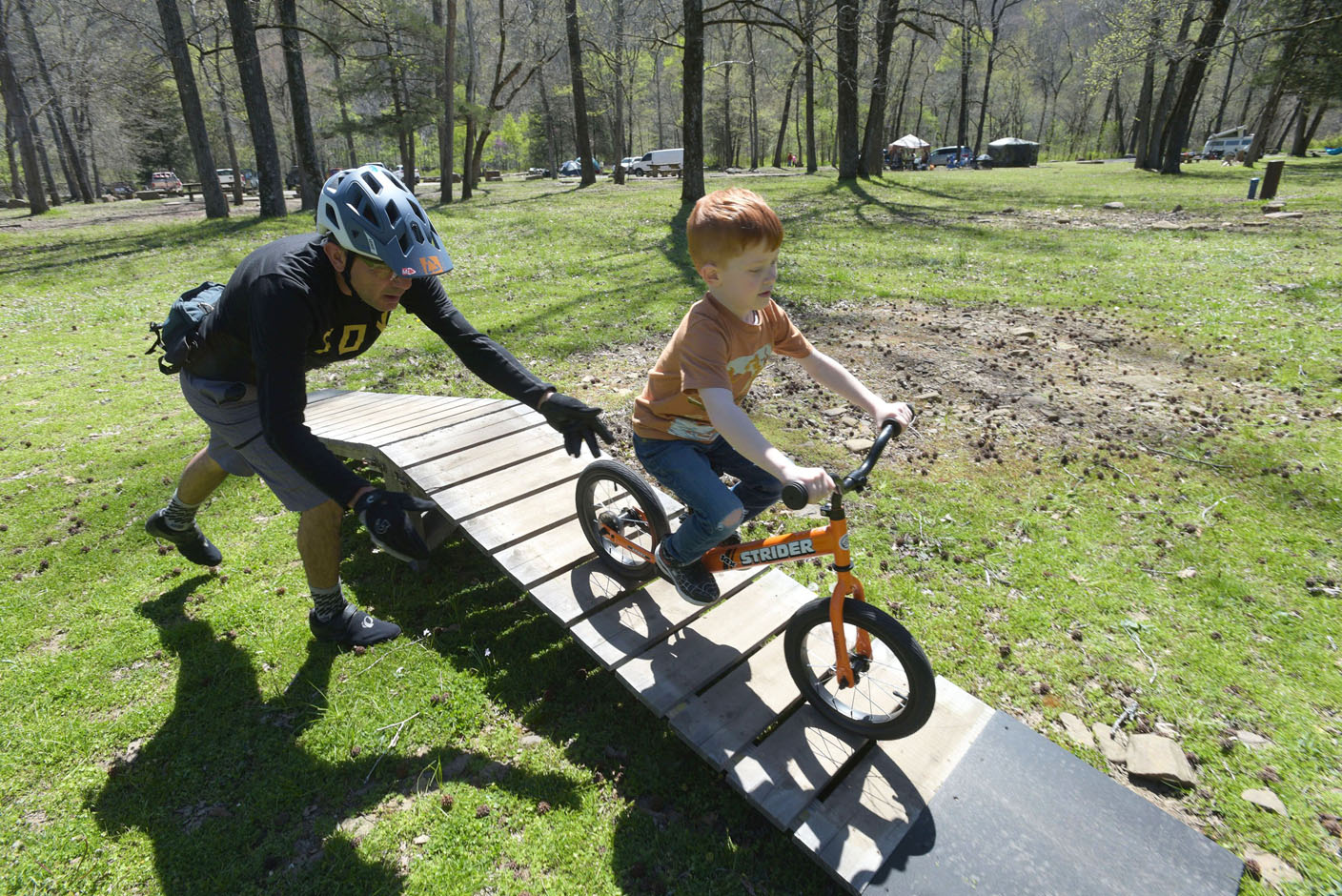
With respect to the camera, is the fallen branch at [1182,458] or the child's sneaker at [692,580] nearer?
the child's sneaker at [692,580]

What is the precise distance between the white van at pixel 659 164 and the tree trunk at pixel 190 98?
33.2 metres

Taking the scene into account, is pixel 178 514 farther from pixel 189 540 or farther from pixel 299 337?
pixel 299 337

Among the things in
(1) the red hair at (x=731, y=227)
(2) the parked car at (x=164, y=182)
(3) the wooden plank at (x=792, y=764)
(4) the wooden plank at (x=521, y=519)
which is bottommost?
(3) the wooden plank at (x=792, y=764)

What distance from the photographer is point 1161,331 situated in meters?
8.28

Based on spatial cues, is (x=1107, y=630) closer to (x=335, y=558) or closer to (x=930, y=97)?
(x=335, y=558)

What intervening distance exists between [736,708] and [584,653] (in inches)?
45.1

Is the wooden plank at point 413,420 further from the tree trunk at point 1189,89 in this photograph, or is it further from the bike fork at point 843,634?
the tree trunk at point 1189,89

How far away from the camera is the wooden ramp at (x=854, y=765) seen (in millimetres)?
2451

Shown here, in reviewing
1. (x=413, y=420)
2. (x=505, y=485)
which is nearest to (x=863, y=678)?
(x=505, y=485)

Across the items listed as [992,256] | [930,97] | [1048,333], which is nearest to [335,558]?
[1048,333]

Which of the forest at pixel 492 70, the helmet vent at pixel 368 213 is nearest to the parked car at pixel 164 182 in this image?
the forest at pixel 492 70

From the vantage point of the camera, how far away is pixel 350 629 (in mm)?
3809

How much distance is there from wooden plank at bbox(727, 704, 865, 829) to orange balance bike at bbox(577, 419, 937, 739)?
0.25ft

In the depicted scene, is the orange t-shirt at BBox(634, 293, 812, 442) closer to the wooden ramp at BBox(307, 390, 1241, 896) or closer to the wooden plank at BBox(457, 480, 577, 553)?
the wooden ramp at BBox(307, 390, 1241, 896)
